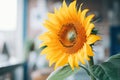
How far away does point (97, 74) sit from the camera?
41 cm

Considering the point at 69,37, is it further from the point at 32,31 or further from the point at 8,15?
the point at 32,31

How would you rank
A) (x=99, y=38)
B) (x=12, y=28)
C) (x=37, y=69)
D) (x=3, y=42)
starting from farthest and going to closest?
(x=37, y=69) → (x=12, y=28) → (x=3, y=42) → (x=99, y=38)

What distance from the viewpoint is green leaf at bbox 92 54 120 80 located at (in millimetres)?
400

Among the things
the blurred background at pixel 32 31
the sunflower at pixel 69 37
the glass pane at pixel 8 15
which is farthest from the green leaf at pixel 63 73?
the blurred background at pixel 32 31

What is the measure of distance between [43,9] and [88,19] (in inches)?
92.3

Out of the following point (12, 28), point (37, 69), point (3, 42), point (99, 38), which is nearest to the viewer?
point (99, 38)

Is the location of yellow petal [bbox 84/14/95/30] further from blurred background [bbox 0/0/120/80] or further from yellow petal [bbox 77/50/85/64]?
blurred background [bbox 0/0/120/80]

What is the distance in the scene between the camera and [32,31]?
9.00 feet

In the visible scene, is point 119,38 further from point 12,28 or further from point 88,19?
point 88,19

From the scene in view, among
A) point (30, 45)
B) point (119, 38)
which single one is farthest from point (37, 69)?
point (119, 38)

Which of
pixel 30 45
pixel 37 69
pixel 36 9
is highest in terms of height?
pixel 36 9

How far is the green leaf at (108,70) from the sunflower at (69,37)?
0.02 metres

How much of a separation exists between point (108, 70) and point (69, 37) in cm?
8

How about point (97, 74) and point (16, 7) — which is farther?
point (16, 7)
